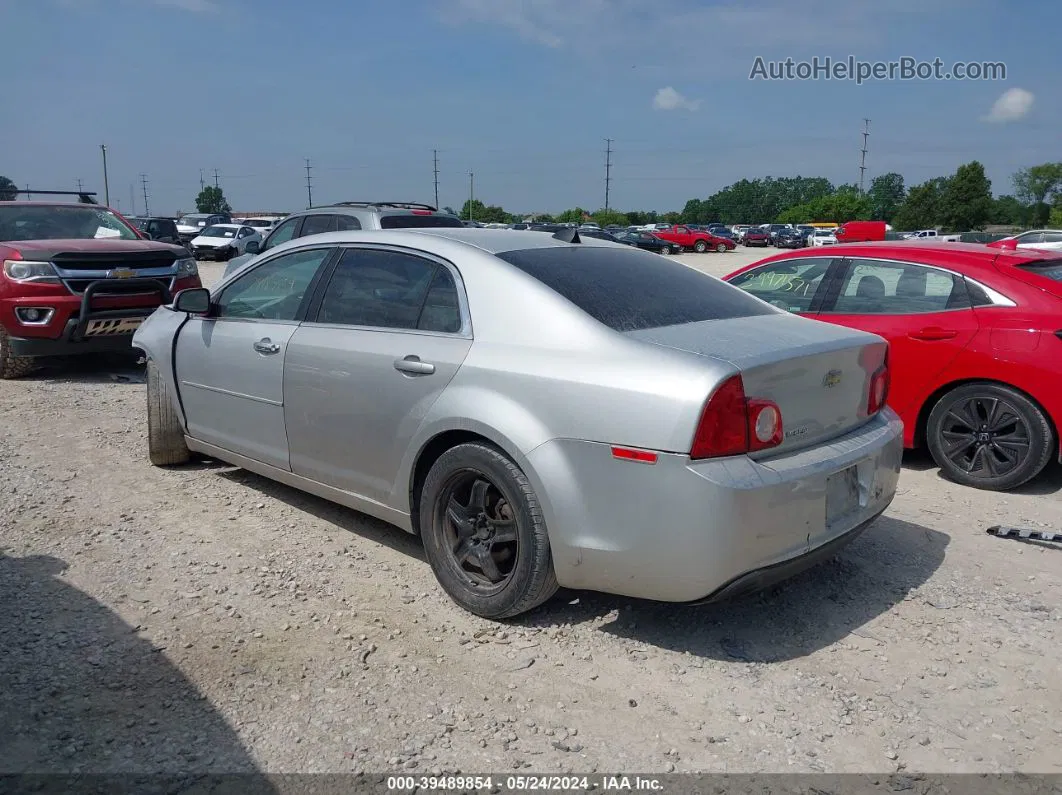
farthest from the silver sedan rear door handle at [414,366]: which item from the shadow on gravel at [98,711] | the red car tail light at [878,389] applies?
the red car tail light at [878,389]

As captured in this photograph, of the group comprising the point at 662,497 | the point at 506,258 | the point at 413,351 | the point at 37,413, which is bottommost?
the point at 37,413

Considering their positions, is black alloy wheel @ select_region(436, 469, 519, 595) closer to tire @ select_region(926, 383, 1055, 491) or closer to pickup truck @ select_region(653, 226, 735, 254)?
tire @ select_region(926, 383, 1055, 491)

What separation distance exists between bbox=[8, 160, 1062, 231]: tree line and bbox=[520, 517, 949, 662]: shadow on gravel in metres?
66.1

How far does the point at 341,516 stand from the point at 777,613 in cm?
240

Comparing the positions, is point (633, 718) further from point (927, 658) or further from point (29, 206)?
point (29, 206)

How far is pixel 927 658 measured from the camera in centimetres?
341

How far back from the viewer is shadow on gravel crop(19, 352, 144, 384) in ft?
29.4

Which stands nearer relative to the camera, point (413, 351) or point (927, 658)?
point (927, 658)

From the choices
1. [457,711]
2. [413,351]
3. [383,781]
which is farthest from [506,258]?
[383,781]

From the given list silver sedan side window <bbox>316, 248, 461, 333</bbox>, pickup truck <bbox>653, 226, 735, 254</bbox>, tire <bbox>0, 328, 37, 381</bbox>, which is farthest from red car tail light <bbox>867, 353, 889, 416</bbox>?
pickup truck <bbox>653, 226, 735, 254</bbox>

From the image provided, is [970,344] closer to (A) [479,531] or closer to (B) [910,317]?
(B) [910,317]

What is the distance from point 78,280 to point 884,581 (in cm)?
761

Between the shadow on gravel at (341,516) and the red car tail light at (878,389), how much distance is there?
7.27ft

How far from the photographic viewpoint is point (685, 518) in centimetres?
302
